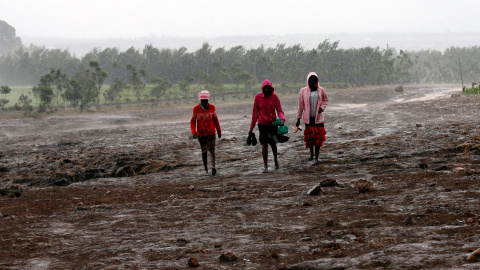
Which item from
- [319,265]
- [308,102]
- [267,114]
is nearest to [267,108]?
[267,114]

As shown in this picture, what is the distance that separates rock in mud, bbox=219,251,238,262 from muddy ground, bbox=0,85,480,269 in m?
0.04

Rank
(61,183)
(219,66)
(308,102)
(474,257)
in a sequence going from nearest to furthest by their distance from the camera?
(474,257)
(308,102)
(61,183)
(219,66)

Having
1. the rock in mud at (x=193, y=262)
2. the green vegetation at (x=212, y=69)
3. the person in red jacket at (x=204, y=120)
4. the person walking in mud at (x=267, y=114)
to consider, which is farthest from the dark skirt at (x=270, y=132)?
the green vegetation at (x=212, y=69)

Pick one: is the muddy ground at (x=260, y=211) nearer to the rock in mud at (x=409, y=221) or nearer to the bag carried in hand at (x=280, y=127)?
the rock in mud at (x=409, y=221)

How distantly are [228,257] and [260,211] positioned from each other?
1962mm

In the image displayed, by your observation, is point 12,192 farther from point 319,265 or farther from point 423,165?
point 423,165

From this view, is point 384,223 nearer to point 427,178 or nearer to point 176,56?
point 427,178

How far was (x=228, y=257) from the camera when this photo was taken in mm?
4352

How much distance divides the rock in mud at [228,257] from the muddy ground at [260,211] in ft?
0.14

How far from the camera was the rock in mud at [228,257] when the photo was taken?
14.3ft

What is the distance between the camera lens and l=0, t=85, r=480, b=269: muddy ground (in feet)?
14.4

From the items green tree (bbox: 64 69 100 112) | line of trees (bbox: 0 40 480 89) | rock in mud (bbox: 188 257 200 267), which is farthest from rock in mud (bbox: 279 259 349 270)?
line of trees (bbox: 0 40 480 89)

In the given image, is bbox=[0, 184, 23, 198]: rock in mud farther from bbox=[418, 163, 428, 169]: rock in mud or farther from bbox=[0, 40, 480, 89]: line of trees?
bbox=[0, 40, 480, 89]: line of trees

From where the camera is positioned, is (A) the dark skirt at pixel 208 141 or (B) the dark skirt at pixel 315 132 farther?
(B) the dark skirt at pixel 315 132
